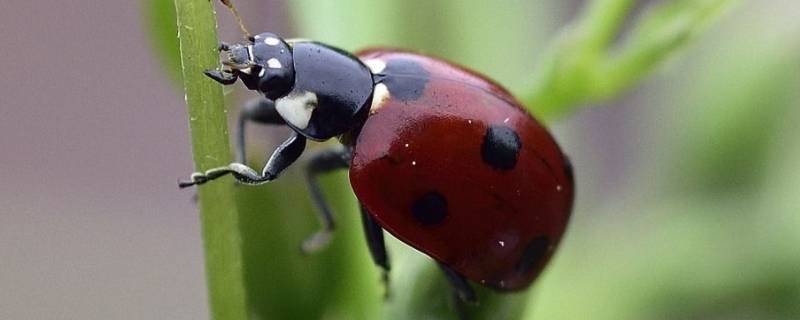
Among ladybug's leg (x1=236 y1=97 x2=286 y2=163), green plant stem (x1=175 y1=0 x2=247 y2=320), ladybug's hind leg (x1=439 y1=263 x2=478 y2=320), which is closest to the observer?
green plant stem (x1=175 y1=0 x2=247 y2=320)

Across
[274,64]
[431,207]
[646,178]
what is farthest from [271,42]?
[646,178]

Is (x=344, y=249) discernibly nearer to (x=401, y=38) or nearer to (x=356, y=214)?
(x=356, y=214)

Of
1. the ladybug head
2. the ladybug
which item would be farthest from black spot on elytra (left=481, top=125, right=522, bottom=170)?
the ladybug head

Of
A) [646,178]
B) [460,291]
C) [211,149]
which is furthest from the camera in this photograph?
[646,178]

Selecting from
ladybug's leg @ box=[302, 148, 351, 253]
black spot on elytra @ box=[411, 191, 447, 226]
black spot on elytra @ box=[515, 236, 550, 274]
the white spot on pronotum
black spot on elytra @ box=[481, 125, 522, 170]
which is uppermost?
the white spot on pronotum

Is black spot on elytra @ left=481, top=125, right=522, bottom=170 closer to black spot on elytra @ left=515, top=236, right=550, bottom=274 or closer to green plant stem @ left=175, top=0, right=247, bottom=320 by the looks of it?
black spot on elytra @ left=515, top=236, right=550, bottom=274

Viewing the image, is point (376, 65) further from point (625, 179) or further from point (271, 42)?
point (625, 179)

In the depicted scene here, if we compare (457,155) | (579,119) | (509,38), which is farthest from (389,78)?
(579,119)
